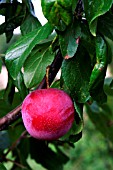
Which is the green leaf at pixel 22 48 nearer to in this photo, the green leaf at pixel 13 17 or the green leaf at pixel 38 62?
the green leaf at pixel 38 62

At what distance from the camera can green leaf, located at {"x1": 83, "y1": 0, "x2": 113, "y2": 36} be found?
23.6 inches

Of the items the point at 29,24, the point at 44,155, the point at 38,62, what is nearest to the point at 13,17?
the point at 29,24

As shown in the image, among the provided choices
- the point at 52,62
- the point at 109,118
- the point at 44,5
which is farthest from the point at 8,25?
Result: the point at 109,118

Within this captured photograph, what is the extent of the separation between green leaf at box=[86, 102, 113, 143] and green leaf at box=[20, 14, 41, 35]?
1.81 ft

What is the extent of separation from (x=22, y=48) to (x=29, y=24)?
0.45ft

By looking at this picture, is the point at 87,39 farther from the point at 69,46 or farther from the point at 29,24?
the point at 29,24

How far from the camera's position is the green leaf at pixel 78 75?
Answer: 27.9 inches

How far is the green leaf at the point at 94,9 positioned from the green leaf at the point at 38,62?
0.14m

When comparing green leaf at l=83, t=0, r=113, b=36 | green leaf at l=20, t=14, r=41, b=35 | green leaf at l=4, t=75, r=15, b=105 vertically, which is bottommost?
green leaf at l=4, t=75, r=15, b=105

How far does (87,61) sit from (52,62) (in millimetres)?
80

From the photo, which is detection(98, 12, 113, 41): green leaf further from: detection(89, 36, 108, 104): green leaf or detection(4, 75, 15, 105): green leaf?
detection(4, 75, 15, 105): green leaf

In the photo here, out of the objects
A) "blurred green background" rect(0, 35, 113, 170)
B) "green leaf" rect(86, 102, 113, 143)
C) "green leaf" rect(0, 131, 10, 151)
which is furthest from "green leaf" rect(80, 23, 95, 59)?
"blurred green background" rect(0, 35, 113, 170)

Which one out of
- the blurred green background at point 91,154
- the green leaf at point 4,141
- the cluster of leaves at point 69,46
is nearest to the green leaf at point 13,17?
the cluster of leaves at point 69,46

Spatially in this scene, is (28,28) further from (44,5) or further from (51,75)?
(44,5)
